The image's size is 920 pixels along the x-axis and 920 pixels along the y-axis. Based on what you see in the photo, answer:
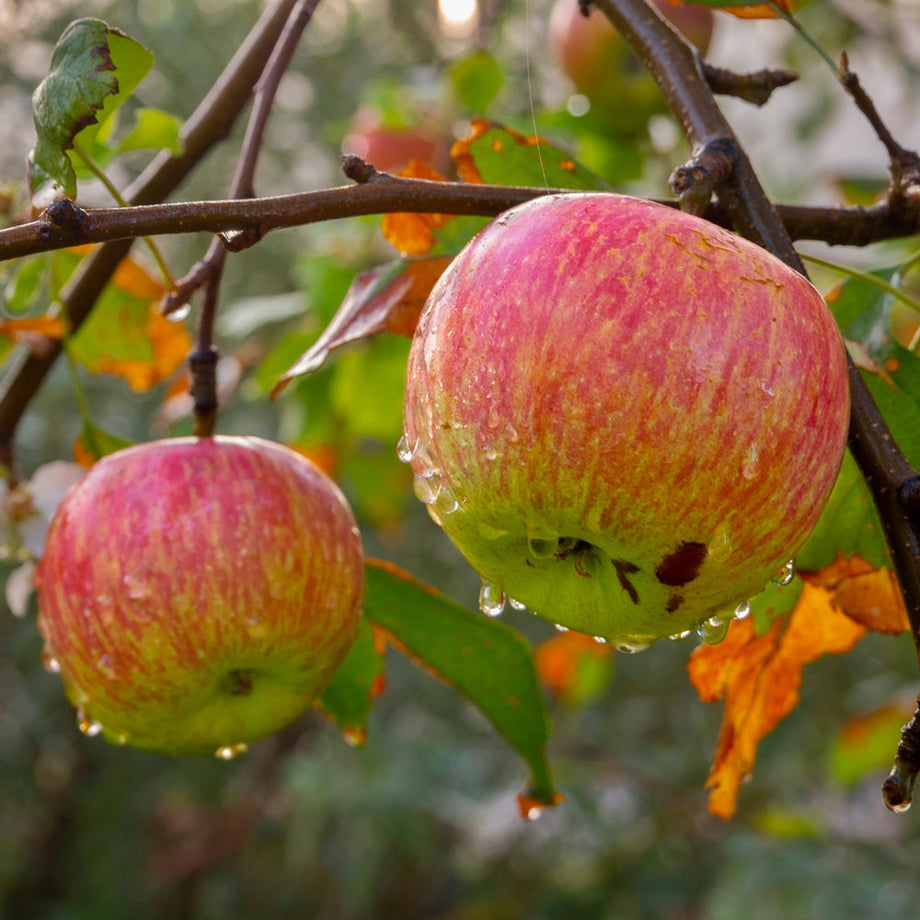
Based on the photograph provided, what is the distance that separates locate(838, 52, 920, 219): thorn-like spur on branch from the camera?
746 mm

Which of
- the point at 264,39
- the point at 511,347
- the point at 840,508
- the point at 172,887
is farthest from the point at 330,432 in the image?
the point at 172,887

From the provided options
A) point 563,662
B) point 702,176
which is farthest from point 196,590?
point 563,662

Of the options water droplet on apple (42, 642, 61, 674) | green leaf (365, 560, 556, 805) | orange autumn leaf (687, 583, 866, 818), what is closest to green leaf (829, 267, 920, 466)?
orange autumn leaf (687, 583, 866, 818)

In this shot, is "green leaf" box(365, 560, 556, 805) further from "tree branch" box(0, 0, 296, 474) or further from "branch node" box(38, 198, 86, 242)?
"branch node" box(38, 198, 86, 242)

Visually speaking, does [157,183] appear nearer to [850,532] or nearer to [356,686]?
[356,686]

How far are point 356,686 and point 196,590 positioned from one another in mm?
316

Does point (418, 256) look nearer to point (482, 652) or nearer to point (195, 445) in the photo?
point (195, 445)

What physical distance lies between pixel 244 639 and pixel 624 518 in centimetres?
34

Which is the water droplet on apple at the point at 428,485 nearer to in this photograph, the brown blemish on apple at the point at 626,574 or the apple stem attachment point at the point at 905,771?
the brown blemish on apple at the point at 626,574

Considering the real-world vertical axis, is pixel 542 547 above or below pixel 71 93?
below

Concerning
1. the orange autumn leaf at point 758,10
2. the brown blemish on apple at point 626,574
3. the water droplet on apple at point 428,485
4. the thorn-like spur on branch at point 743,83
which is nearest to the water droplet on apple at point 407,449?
the water droplet on apple at point 428,485

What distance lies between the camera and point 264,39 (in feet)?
3.68

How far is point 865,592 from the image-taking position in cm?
84

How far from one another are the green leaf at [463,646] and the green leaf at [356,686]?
0.03m
